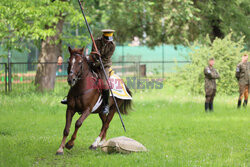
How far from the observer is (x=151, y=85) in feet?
78.0

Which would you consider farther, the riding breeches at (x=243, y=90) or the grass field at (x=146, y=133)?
the riding breeches at (x=243, y=90)

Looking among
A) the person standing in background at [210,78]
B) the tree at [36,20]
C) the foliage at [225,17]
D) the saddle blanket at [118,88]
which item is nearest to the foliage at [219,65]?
the foliage at [225,17]

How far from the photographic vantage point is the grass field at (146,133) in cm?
815

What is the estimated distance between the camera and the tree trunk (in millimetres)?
22344

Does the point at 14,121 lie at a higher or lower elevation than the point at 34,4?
lower

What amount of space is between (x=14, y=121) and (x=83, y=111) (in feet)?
20.6

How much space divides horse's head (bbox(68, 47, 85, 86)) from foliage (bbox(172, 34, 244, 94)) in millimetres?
14105

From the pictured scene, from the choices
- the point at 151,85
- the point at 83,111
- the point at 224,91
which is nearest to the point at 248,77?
the point at 224,91

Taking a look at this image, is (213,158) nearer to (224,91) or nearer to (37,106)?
(37,106)

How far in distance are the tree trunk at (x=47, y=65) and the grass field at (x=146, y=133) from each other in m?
1.53

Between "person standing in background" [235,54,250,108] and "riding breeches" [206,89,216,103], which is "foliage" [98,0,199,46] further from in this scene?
"riding breeches" [206,89,216,103]

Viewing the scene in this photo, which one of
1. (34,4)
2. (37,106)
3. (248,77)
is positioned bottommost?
(37,106)

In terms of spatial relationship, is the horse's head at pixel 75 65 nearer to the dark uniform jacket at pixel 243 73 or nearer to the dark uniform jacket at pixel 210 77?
Answer: the dark uniform jacket at pixel 210 77

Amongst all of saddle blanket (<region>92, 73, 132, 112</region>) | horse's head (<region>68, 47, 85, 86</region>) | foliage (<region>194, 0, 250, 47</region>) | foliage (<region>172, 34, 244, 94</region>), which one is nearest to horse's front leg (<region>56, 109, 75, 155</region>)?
horse's head (<region>68, 47, 85, 86</region>)
